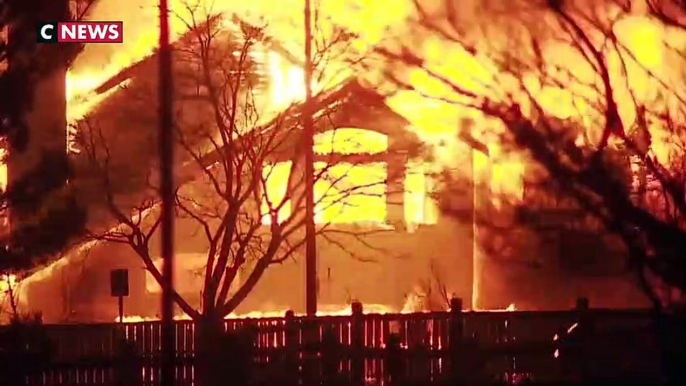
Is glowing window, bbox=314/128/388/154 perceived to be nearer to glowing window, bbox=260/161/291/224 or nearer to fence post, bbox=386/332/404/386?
glowing window, bbox=260/161/291/224

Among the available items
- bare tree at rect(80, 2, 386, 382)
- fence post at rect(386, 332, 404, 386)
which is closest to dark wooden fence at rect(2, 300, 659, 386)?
fence post at rect(386, 332, 404, 386)

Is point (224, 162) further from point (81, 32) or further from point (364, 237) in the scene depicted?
point (364, 237)

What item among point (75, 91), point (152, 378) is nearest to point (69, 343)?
point (152, 378)

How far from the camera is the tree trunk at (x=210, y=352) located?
37.6ft

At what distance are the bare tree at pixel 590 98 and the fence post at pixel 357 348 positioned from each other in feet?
8.09

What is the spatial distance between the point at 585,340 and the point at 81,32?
26.3 feet

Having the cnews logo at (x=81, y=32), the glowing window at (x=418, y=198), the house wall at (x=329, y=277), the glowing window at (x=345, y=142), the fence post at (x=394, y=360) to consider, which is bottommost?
the fence post at (x=394, y=360)

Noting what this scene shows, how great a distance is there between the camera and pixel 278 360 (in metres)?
11.9

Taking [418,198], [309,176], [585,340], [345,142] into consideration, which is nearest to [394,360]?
[585,340]

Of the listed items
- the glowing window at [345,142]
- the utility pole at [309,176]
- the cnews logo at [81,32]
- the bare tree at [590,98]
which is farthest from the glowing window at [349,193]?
the cnews logo at [81,32]

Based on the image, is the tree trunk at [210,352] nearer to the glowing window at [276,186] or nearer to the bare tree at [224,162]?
the bare tree at [224,162]

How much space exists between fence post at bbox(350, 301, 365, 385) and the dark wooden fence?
1 centimetres

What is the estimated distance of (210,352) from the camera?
11.8 m

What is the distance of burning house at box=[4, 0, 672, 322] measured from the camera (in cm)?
1555
